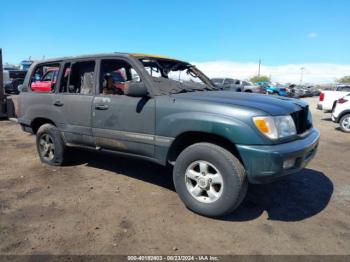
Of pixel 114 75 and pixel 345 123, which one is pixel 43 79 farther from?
pixel 345 123

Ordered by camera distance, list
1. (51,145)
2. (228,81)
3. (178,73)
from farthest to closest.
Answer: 1. (228,81)
2. (51,145)
3. (178,73)

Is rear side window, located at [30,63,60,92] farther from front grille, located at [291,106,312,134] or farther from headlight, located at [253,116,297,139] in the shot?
front grille, located at [291,106,312,134]

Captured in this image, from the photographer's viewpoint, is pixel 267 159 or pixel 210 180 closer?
pixel 267 159

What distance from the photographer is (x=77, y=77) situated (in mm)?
4953

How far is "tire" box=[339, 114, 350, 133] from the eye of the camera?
10.3 meters

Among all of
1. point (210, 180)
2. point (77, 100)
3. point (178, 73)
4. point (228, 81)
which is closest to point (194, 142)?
point (210, 180)

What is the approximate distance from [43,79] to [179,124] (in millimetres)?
3611

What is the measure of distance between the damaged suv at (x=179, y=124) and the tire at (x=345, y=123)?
23.7ft

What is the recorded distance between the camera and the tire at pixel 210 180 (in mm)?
3273

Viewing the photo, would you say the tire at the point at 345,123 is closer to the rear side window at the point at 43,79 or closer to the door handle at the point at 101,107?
the door handle at the point at 101,107

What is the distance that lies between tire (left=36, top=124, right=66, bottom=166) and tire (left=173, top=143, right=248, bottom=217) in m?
2.37

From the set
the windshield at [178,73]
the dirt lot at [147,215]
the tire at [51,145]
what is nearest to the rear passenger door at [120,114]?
the windshield at [178,73]

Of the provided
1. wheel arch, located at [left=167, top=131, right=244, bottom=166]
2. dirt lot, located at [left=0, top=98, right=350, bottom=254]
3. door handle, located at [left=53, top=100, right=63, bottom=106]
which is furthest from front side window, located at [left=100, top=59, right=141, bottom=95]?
dirt lot, located at [left=0, top=98, right=350, bottom=254]

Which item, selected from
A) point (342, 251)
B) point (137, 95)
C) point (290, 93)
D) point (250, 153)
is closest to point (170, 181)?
point (137, 95)
